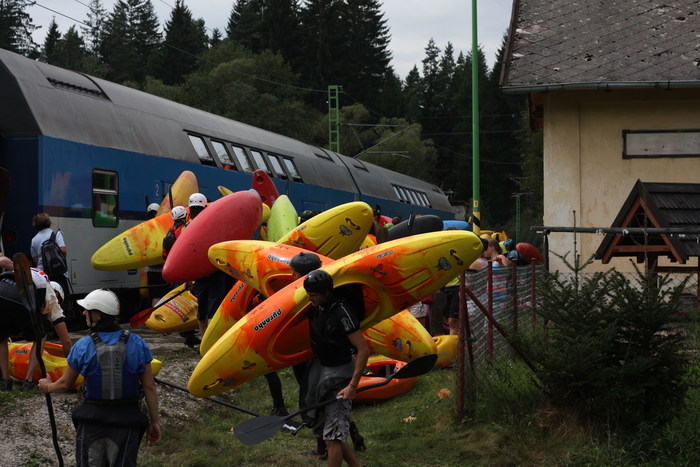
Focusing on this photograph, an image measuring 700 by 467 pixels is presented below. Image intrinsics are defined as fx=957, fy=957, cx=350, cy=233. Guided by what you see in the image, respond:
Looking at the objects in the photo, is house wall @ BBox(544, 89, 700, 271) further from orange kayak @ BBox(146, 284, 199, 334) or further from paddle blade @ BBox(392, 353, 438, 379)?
paddle blade @ BBox(392, 353, 438, 379)

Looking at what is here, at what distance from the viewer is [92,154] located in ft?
46.2

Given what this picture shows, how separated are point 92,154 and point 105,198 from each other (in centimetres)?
72

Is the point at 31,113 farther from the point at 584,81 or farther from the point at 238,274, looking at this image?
the point at 584,81

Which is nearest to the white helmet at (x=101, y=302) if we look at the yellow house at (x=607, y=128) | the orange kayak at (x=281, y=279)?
the orange kayak at (x=281, y=279)

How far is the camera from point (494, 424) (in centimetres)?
832

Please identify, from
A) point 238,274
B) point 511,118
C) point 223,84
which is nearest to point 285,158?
point 238,274

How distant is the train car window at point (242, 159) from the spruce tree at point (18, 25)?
5874cm

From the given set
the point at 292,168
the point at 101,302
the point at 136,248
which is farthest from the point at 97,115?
the point at 101,302

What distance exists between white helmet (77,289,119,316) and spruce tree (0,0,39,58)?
236 ft

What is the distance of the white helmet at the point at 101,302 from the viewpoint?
19.2 ft

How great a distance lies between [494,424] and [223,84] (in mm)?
57228

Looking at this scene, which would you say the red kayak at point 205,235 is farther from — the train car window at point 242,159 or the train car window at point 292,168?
the train car window at point 292,168

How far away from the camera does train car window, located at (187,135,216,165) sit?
17797 millimetres

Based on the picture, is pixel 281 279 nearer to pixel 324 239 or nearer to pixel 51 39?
pixel 324 239
